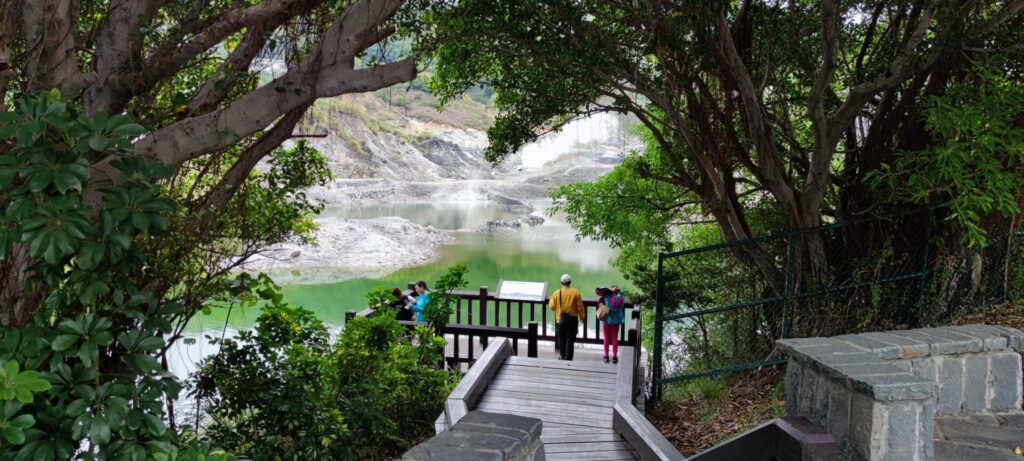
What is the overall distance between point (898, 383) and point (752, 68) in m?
4.88

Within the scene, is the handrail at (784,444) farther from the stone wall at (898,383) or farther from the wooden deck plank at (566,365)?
the wooden deck plank at (566,365)

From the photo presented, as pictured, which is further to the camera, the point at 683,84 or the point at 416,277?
the point at 416,277

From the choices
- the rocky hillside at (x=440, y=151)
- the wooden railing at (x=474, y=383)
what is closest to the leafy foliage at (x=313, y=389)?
the wooden railing at (x=474, y=383)

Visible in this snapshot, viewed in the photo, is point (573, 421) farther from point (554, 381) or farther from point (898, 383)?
point (898, 383)

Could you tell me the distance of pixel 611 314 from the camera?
26.9 feet

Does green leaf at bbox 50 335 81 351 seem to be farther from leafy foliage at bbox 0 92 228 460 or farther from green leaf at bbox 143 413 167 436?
green leaf at bbox 143 413 167 436

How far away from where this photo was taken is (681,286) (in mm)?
8922

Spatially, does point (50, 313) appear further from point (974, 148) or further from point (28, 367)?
point (974, 148)

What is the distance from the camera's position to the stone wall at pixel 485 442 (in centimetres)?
255

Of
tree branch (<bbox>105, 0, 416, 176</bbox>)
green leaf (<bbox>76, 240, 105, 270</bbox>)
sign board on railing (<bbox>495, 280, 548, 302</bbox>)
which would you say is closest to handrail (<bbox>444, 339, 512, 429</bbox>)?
sign board on railing (<bbox>495, 280, 548, 302</bbox>)

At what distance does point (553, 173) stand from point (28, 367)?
121 feet

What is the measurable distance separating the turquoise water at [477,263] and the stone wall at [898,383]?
13421mm

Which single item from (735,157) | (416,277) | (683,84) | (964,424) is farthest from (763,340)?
(416,277)

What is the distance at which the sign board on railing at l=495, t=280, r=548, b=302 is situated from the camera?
1074 centimetres
